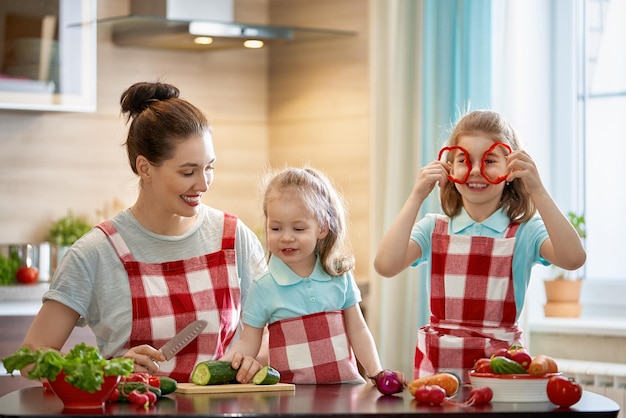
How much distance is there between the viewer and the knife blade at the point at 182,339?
7.15 ft

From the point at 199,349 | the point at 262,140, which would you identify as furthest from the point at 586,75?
the point at 199,349

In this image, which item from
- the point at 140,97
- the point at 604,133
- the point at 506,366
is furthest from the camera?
the point at 604,133

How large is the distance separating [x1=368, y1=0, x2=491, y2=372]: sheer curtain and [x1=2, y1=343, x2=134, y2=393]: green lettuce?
209 centimetres

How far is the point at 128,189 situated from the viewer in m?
4.45

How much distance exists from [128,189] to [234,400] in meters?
2.72

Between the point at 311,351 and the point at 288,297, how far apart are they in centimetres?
13

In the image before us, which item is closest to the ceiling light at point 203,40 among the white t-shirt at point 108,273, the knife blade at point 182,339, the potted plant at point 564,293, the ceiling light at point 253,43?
the ceiling light at point 253,43

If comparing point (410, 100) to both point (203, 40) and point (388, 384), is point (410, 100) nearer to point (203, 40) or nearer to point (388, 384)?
point (203, 40)

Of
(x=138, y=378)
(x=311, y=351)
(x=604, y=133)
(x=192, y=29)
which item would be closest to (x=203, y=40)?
(x=192, y=29)

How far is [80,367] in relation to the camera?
1.72 metres

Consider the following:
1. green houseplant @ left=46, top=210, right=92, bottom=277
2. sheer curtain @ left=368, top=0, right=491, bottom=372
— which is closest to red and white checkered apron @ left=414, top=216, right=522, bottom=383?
sheer curtain @ left=368, top=0, right=491, bottom=372

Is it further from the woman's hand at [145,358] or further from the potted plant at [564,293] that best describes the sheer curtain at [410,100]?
the woman's hand at [145,358]

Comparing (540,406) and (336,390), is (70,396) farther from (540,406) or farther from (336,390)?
(540,406)

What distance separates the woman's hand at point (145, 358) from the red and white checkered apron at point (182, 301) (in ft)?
0.59
